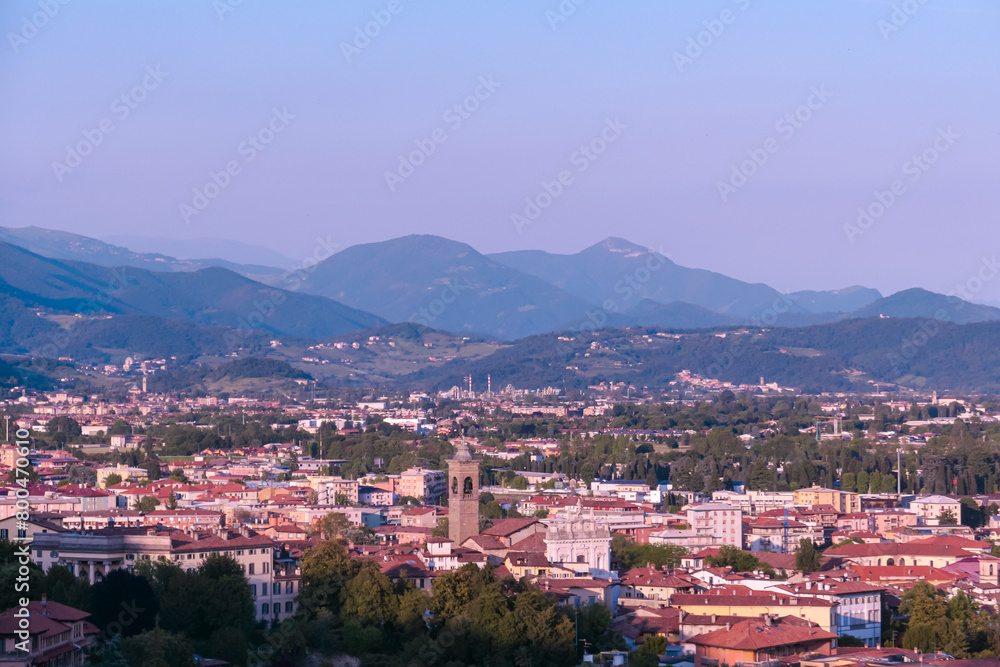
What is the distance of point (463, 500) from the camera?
47.4 m

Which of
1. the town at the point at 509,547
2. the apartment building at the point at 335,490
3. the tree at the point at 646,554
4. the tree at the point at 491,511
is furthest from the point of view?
the apartment building at the point at 335,490

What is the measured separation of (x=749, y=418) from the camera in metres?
140

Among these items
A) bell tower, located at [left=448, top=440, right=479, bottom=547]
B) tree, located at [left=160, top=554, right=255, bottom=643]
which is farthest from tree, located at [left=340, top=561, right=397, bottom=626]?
bell tower, located at [left=448, top=440, right=479, bottom=547]

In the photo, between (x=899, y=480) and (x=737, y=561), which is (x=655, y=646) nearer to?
(x=737, y=561)

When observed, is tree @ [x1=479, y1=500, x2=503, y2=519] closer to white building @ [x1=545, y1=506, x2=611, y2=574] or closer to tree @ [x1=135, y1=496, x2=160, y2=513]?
tree @ [x1=135, y1=496, x2=160, y2=513]

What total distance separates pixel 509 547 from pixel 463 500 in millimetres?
2183

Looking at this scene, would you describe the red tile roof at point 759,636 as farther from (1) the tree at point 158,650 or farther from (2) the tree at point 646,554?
(2) the tree at point 646,554

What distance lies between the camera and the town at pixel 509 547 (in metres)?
33.0

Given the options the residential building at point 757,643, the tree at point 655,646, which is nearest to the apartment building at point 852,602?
A: the residential building at point 757,643

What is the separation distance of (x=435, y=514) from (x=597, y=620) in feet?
89.3

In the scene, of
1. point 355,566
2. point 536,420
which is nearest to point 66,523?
point 355,566

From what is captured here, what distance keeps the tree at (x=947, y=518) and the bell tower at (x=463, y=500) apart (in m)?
27.0

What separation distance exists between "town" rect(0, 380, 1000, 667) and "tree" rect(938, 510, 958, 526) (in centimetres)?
19

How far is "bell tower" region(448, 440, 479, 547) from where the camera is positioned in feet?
155
